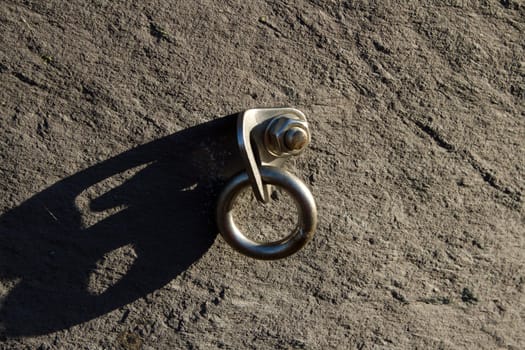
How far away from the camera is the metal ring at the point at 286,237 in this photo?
2.87 ft

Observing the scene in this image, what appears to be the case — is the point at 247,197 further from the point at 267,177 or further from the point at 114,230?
the point at 114,230

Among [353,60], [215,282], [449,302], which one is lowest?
[449,302]

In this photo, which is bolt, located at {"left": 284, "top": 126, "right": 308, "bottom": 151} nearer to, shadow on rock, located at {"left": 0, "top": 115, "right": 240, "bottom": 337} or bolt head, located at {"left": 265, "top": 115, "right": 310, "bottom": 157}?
bolt head, located at {"left": 265, "top": 115, "right": 310, "bottom": 157}

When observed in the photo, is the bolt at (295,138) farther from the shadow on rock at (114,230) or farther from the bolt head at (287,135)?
the shadow on rock at (114,230)

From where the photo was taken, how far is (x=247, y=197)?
0.94 m

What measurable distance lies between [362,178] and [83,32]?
46 centimetres

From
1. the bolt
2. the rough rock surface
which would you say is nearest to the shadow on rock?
the rough rock surface

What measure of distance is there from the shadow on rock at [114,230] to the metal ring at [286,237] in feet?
0.16

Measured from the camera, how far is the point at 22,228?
889 mm

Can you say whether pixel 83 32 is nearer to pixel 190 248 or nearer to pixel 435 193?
pixel 190 248

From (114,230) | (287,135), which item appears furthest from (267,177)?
(114,230)

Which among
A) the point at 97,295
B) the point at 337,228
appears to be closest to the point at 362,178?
the point at 337,228

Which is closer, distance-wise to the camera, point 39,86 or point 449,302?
point 39,86

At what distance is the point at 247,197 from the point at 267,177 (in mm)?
79
